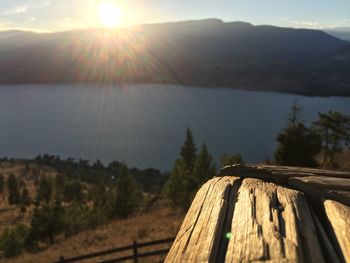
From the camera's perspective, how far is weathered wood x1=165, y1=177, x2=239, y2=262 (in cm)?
129

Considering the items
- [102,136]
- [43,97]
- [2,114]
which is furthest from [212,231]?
[43,97]

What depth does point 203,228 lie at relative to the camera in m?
1.48

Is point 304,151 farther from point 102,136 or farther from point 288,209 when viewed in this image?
point 102,136

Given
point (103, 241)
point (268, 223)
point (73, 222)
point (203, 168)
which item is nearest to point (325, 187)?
point (268, 223)

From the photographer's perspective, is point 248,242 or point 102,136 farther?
point 102,136

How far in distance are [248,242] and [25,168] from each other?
343 ft

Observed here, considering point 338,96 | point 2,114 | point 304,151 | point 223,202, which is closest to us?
point 223,202

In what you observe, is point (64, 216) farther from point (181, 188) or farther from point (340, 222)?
Answer: point (340, 222)

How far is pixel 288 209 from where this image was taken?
1.55 meters

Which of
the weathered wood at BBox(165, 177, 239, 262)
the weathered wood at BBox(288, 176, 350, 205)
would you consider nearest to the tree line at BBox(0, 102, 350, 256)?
the weathered wood at BBox(288, 176, 350, 205)

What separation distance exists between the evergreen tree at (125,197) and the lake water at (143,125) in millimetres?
42116

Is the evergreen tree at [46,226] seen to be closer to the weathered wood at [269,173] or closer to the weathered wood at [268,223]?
the weathered wood at [269,173]

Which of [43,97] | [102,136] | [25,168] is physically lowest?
[25,168]

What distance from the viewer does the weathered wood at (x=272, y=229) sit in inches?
47.9
